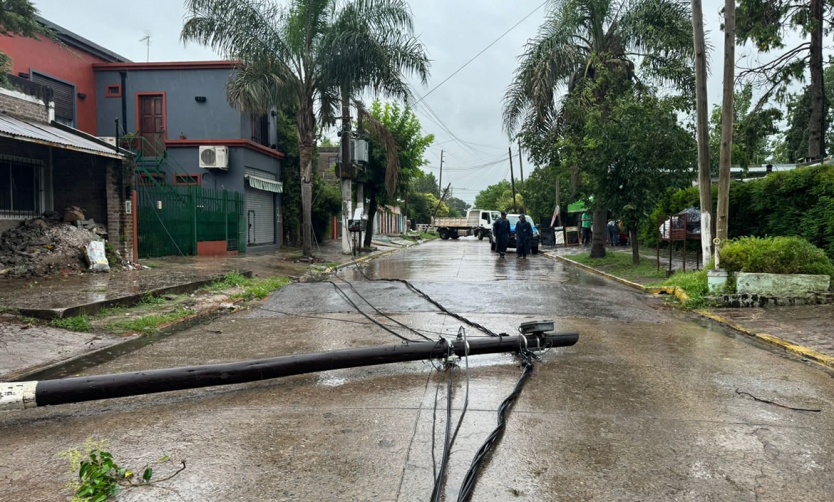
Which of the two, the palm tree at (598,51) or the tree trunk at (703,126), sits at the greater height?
the palm tree at (598,51)

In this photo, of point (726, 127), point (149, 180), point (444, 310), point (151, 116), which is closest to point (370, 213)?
point (151, 116)

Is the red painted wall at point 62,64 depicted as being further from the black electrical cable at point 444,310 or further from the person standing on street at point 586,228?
the person standing on street at point 586,228

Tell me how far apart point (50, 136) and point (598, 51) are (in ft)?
54.4

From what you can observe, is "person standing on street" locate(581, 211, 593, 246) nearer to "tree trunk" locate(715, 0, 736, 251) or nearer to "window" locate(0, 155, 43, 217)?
"tree trunk" locate(715, 0, 736, 251)

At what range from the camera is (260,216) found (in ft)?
83.7

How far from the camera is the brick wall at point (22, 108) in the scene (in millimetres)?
12952

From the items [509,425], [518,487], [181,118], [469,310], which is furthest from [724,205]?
Answer: [181,118]

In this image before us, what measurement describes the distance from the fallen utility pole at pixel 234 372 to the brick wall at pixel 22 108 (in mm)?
11221

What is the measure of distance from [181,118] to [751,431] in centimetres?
2305

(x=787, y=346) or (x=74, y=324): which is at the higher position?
(x=74, y=324)

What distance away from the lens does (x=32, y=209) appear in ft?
46.6

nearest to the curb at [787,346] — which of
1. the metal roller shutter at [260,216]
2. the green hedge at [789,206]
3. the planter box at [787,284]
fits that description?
the planter box at [787,284]

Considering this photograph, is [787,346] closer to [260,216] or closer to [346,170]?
[346,170]

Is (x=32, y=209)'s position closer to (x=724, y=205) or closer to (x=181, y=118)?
(x=181, y=118)
